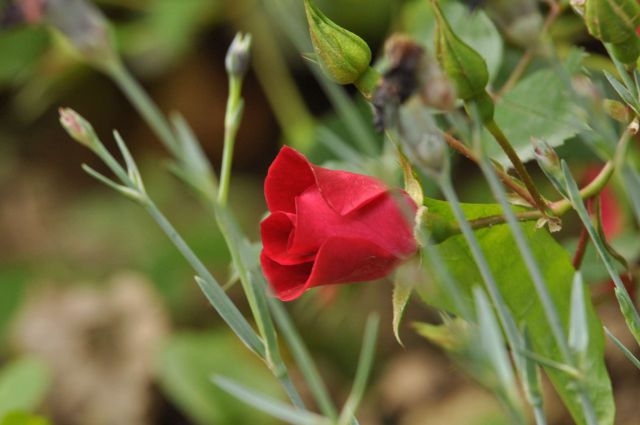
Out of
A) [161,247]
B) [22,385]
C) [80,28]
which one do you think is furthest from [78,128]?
[161,247]

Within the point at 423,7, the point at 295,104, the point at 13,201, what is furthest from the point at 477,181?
the point at 13,201

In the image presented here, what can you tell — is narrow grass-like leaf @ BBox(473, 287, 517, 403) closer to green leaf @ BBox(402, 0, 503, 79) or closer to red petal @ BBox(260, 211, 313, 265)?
red petal @ BBox(260, 211, 313, 265)

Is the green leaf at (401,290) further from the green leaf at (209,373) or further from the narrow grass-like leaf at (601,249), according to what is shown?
the green leaf at (209,373)

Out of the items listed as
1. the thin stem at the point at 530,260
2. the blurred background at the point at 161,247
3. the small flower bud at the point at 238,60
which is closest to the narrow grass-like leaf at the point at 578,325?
the thin stem at the point at 530,260

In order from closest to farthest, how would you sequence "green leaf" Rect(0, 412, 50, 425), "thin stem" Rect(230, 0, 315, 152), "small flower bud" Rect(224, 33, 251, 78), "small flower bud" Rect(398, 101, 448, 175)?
"small flower bud" Rect(398, 101, 448, 175), "small flower bud" Rect(224, 33, 251, 78), "green leaf" Rect(0, 412, 50, 425), "thin stem" Rect(230, 0, 315, 152)

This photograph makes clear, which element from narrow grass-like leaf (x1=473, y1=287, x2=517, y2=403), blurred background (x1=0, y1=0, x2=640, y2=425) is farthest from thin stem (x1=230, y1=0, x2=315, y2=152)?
narrow grass-like leaf (x1=473, y1=287, x2=517, y2=403)

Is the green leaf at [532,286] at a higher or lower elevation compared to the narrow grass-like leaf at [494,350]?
lower
